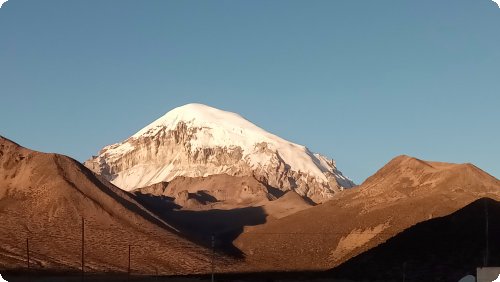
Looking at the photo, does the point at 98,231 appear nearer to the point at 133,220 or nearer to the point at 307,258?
the point at 133,220

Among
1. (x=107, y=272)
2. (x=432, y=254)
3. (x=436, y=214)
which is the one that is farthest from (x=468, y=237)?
(x=107, y=272)

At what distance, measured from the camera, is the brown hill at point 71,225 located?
88.0m

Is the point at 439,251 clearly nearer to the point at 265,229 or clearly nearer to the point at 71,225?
the point at 71,225

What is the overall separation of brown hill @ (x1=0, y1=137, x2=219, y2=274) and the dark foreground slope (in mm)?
24878

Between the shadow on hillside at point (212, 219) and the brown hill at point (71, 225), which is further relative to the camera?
the shadow on hillside at point (212, 219)

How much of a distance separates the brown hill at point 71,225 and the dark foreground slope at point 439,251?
24.9 metres

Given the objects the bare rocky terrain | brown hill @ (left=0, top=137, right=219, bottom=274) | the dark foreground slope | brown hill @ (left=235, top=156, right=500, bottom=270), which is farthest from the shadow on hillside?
the dark foreground slope

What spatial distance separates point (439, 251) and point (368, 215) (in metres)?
34.3

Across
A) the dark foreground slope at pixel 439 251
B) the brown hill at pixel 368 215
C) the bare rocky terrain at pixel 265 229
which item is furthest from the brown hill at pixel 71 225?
the dark foreground slope at pixel 439 251

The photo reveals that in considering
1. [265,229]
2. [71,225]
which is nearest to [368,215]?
[265,229]

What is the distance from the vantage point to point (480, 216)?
265 feet

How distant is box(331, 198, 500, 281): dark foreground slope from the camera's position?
2729 inches

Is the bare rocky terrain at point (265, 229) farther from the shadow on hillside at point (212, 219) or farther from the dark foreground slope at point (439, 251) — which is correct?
the shadow on hillside at point (212, 219)

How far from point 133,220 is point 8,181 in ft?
65.3
